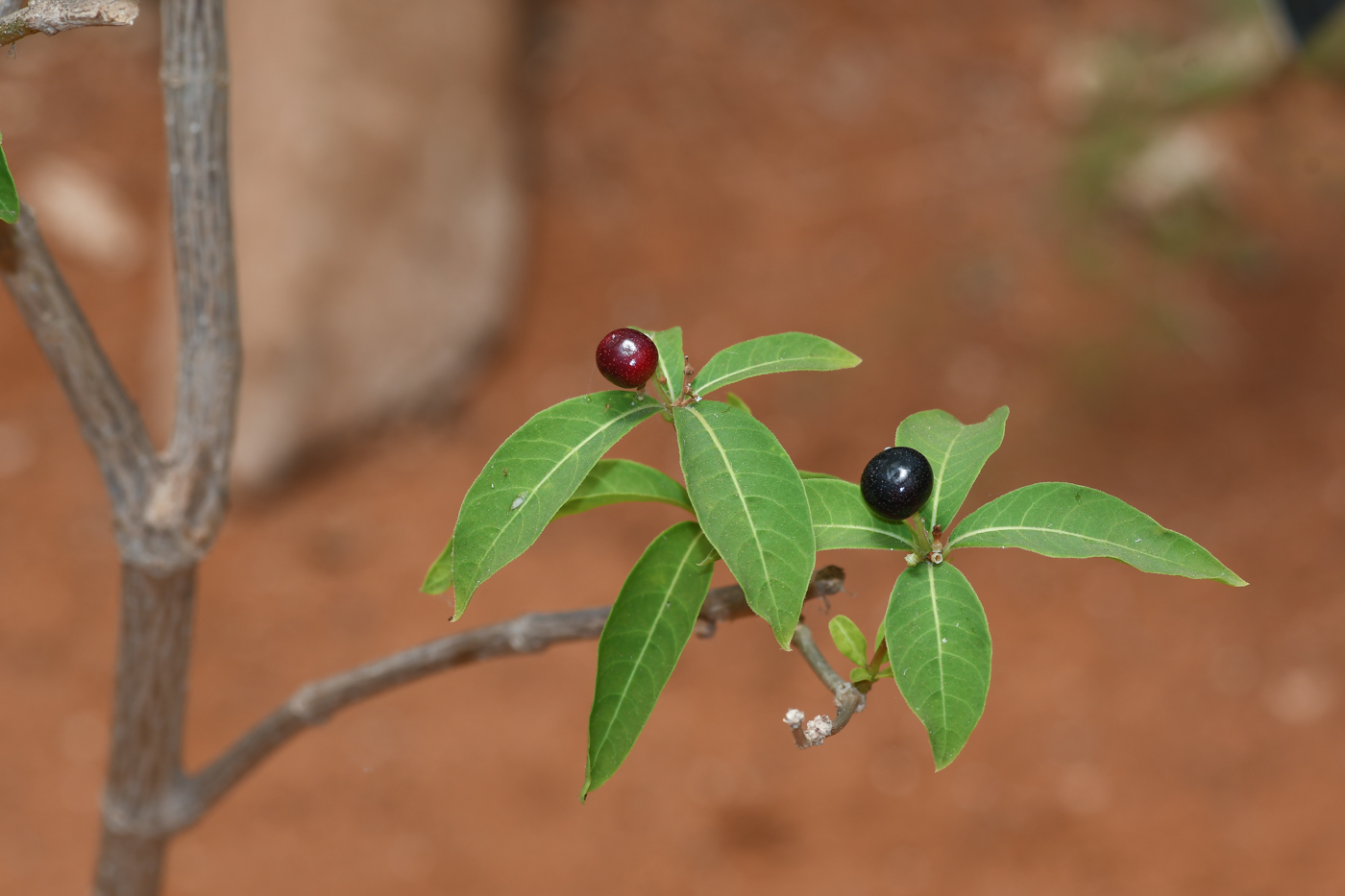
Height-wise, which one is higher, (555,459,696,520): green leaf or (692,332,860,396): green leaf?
(692,332,860,396): green leaf

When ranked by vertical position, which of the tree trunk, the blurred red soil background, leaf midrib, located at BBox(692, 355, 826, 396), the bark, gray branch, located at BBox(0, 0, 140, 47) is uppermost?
gray branch, located at BBox(0, 0, 140, 47)

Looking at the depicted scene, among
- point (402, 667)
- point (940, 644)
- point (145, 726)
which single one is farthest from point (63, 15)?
point (145, 726)

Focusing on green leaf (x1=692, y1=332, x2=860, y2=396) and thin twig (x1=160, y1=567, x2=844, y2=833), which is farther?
thin twig (x1=160, y1=567, x2=844, y2=833)

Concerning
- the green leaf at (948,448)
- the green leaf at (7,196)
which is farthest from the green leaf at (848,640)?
the green leaf at (7,196)

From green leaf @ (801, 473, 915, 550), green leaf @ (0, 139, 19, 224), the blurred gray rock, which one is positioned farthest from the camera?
the blurred gray rock

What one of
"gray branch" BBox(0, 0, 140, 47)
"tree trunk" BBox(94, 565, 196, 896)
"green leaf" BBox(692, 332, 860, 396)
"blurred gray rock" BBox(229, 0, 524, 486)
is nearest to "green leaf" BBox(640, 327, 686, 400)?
"green leaf" BBox(692, 332, 860, 396)

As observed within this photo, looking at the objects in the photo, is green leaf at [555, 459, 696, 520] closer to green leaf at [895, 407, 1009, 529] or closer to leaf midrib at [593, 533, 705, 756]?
leaf midrib at [593, 533, 705, 756]
